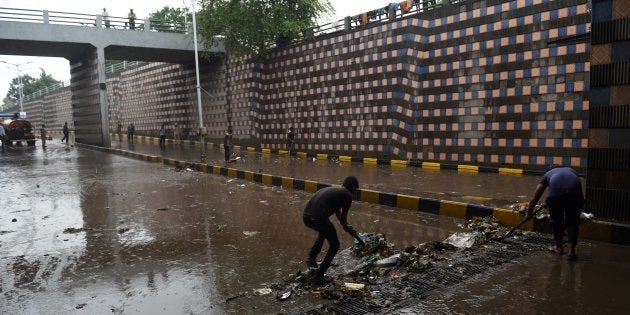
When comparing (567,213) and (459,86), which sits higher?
(459,86)

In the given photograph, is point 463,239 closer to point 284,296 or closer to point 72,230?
point 284,296

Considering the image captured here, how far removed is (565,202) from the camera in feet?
16.2

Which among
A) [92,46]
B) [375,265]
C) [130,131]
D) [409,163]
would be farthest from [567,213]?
[130,131]

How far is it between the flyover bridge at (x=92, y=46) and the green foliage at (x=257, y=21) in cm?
201

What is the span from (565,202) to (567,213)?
16 cm

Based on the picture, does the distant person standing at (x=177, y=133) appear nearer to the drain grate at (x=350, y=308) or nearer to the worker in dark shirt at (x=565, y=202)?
the worker in dark shirt at (x=565, y=202)

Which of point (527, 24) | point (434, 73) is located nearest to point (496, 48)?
point (527, 24)

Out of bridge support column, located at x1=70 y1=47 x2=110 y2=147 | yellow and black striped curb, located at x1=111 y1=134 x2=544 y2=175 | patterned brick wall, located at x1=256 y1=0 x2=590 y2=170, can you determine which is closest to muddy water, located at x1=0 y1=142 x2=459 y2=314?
yellow and black striped curb, located at x1=111 y1=134 x2=544 y2=175

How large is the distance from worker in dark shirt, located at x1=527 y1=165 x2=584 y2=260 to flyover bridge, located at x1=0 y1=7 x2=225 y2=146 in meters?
19.5

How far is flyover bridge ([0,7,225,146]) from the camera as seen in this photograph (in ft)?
61.1

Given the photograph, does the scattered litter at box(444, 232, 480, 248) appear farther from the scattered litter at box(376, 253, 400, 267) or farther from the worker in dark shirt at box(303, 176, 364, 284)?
the worker in dark shirt at box(303, 176, 364, 284)

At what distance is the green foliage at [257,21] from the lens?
62.0 feet

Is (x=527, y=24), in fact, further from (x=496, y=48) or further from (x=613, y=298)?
(x=613, y=298)

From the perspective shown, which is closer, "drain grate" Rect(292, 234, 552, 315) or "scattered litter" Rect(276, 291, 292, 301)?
"drain grate" Rect(292, 234, 552, 315)
